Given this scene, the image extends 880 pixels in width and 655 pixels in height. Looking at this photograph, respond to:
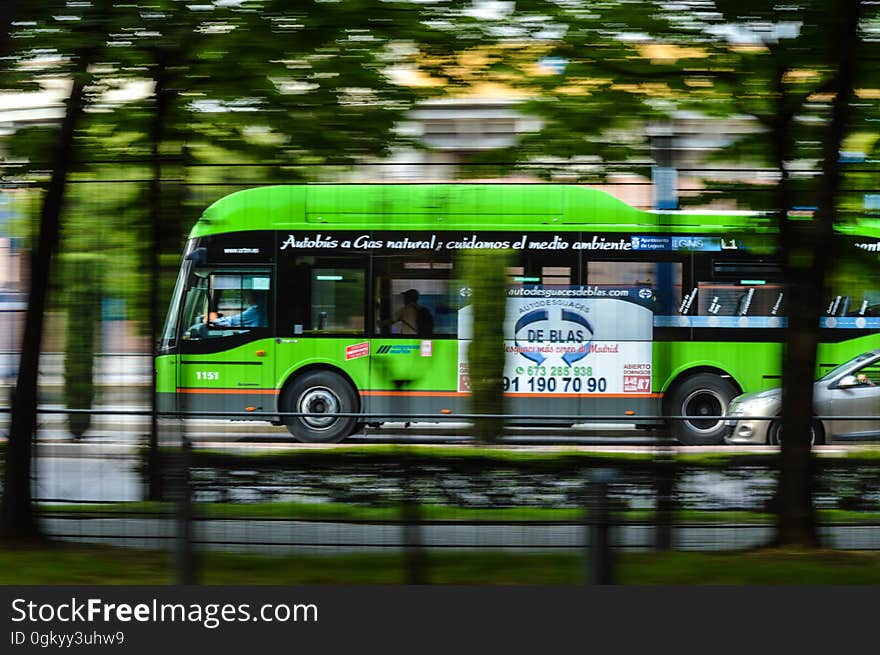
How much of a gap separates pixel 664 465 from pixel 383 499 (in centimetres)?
186

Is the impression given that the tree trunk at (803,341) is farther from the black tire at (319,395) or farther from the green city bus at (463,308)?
the black tire at (319,395)

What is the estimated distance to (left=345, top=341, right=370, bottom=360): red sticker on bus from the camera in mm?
13812

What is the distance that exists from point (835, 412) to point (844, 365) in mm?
2282

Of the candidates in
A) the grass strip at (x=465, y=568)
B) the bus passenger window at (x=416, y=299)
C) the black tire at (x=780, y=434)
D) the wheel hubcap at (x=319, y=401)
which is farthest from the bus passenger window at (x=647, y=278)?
the grass strip at (x=465, y=568)

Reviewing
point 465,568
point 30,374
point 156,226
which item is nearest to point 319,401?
point 30,374

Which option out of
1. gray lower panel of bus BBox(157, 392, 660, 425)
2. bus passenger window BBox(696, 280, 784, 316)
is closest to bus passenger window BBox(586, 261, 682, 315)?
Answer: bus passenger window BBox(696, 280, 784, 316)

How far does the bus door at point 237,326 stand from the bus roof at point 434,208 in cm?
282

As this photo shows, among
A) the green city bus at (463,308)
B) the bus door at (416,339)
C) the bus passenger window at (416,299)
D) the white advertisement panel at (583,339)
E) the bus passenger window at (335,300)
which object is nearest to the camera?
the green city bus at (463,308)

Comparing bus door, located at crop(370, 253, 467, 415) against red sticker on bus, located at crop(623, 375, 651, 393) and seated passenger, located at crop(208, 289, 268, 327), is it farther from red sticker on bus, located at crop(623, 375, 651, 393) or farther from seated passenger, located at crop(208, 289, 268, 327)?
seated passenger, located at crop(208, 289, 268, 327)

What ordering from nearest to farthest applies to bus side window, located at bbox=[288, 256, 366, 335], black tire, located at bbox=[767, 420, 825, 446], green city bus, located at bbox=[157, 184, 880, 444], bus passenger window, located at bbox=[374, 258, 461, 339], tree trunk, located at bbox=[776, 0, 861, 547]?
1. tree trunk, located at bbox=[776, 0, 861, 547]
2. black tire, located at bbox=[767, 420, 825, 446]
3. green city bus, located at bbox=[157, 184, 880, 444]
4. bus passenger window, located at bbox=[374, 258, 461, 339]
5. bus side window, located at bbox=[288, 256, 366, 335]

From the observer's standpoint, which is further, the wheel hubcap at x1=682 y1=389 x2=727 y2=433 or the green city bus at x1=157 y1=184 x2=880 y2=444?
the green city bus at x1=157 y1=184 x2=880 y2=444

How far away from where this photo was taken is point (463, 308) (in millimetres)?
10141

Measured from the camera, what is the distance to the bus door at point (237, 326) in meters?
13.5

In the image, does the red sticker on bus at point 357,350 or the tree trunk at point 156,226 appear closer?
the tree trunk at point 156,226
